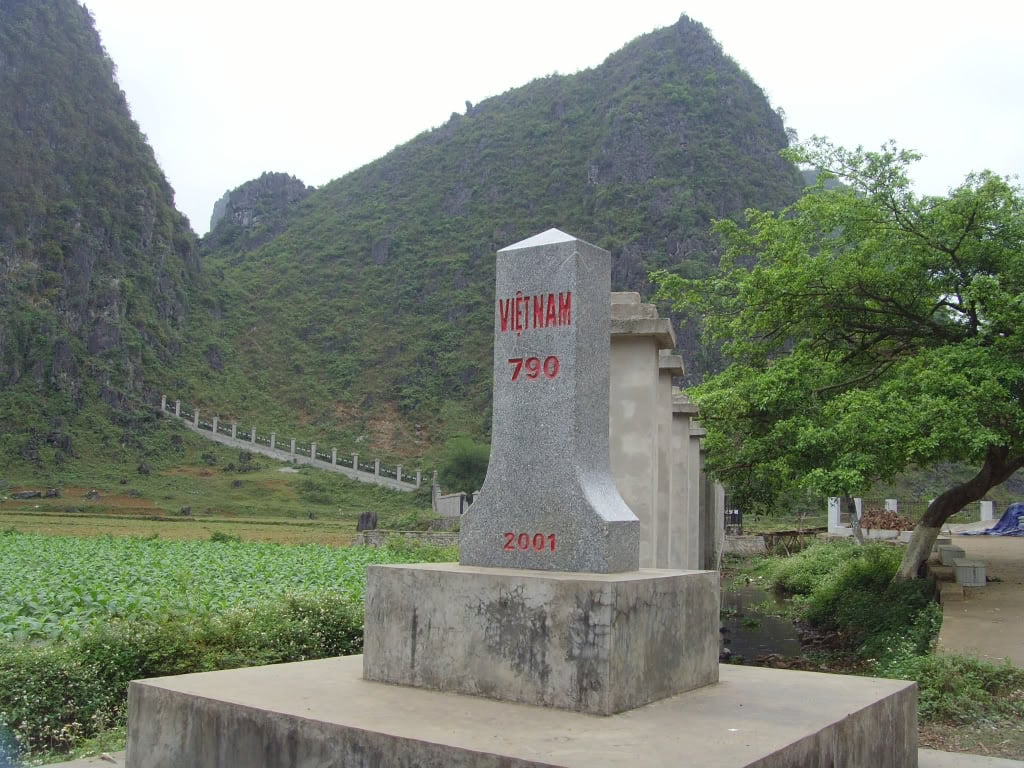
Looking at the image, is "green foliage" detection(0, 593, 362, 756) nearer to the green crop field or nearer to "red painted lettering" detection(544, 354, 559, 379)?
the green crop field

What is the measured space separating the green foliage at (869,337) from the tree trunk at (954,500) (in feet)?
0.19

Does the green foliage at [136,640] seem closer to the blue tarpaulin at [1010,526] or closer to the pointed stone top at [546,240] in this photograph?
the pointed stone top at [546,240]

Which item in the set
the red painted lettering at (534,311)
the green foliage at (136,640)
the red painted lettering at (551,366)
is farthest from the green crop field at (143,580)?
the red painted lettering at (551,366)

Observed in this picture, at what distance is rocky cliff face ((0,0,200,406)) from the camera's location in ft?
241

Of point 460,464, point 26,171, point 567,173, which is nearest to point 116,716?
point 460,464

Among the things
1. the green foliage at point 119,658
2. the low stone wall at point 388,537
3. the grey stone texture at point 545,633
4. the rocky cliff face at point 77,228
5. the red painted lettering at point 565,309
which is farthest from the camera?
the rocky cliff face at point 77,228

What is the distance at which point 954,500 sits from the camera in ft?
50.3

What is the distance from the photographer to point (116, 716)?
27.3 feet

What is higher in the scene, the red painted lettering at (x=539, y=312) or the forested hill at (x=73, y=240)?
the forested hill at (x=73, y=240)

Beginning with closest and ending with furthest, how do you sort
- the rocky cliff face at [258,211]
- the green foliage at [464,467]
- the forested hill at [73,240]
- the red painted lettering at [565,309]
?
the red painted lettering at [565,309]
the green foliage at [464,467]
the forested hill at [73,240]
the rocky cliff face at [258,211]

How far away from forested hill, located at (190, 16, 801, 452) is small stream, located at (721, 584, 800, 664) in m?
54.1

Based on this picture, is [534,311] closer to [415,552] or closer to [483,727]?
[483,727]

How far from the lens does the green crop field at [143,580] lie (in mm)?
10859

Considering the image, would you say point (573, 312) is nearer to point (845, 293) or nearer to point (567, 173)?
point (845, 293)
